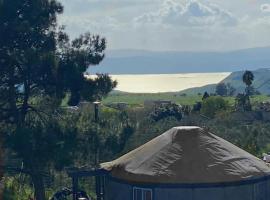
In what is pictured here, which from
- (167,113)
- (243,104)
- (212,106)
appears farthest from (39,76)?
(243,104)

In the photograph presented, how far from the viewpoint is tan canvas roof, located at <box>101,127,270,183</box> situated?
22.5 metres

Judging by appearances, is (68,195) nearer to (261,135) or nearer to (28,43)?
(28,43)

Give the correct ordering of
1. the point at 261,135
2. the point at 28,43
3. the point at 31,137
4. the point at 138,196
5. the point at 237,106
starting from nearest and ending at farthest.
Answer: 1. the point at 138,196
2. the point at 31,137
3. the point at 28,43
4. the point at 261,135
5. the point at 237,106

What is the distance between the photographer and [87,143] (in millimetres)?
28969

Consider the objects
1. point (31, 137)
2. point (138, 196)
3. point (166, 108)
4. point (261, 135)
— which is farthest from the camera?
point (166, 108)

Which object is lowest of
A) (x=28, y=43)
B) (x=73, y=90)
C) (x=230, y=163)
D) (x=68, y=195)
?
(x=68, y=195)

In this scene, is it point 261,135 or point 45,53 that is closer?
point 45,53

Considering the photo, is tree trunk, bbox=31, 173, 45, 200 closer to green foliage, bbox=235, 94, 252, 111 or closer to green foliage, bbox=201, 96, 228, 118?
green foliage, bbox=201, 96, 228, 118

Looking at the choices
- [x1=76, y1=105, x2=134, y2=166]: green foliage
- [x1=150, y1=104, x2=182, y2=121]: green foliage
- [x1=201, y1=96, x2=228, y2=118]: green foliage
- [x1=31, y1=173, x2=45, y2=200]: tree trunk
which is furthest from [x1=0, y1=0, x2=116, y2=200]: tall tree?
[x1=201, y1=96, x2=228, y2=118]: green foliage

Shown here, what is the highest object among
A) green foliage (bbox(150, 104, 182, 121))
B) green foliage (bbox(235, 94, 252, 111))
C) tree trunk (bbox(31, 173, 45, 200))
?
green foliage (bbox(235, 94, 252, 111))

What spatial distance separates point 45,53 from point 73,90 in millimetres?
2534

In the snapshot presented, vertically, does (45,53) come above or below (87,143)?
above

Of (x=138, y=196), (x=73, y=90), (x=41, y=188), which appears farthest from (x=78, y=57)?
(x=138, y=196)

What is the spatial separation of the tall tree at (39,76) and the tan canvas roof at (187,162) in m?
4.06
